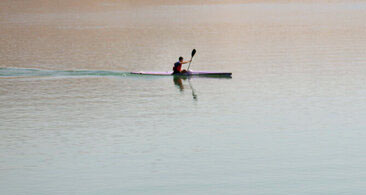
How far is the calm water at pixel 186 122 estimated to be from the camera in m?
19.1

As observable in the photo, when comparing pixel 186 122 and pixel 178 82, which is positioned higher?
pixel 178 82

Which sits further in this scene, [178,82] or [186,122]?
[178,82]

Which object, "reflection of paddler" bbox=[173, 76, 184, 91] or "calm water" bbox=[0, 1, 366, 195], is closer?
"calm water" bbox=[0, 1, 366, 195]

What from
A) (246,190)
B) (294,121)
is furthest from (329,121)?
(246,190)

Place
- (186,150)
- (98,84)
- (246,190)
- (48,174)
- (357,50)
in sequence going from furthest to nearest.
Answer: (357,50) → (98,84) → (186,150) → (48,174) → (246,190)

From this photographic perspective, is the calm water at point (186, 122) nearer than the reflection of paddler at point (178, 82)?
Yes

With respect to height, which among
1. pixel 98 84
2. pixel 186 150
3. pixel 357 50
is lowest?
pixel 186 150

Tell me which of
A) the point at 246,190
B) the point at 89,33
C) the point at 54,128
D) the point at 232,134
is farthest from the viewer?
the point at 89,33

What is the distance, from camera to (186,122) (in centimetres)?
2645

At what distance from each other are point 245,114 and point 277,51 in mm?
23961

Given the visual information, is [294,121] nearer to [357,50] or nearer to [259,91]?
[259,91]

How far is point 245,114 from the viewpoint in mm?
27609

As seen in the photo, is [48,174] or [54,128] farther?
[54,128]

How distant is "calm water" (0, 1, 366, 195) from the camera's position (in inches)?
752
